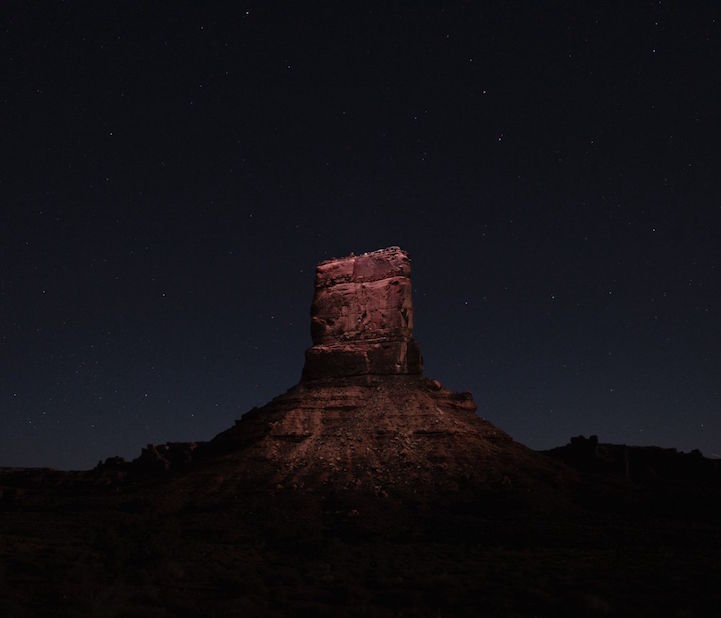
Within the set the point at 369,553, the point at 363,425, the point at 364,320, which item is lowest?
the point at 369,553

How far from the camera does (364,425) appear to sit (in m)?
39.8

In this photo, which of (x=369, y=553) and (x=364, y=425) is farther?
(x=364, y=425)

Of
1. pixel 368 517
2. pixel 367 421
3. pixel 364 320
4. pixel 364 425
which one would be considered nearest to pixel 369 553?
pixel 368 517

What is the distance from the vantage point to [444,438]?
3872cm

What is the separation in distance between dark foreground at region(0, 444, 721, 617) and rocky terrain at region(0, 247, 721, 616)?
0.12m

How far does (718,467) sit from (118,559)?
182 ft

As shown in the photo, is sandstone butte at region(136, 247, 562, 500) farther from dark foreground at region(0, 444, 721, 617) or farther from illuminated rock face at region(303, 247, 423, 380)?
dark foreground at region(0, 444, 721, 617)

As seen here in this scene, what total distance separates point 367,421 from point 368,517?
33.3 feet

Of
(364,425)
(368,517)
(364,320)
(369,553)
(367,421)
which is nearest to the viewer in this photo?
(369,553)

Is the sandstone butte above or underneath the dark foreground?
above

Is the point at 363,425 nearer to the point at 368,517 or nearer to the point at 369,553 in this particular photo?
the point at 368,517

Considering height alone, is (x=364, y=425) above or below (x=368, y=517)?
above

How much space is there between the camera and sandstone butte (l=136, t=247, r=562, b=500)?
36.0 meters

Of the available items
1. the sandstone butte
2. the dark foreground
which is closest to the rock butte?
the sandstone butte
